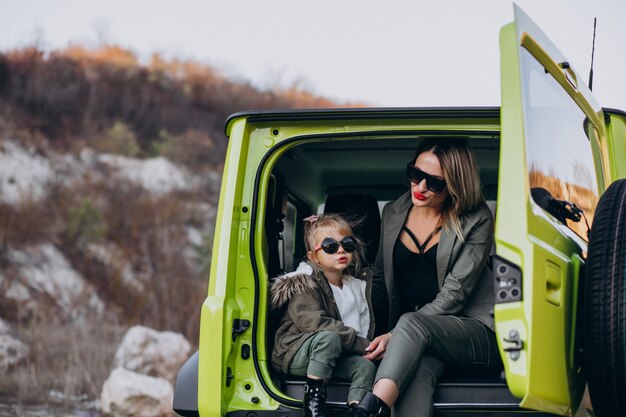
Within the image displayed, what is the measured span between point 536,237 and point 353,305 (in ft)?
5.05

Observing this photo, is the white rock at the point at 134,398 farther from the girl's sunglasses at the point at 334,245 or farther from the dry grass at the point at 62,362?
the girl's sunglasses at the point at 334,245

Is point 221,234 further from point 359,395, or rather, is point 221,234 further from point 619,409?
point 619,409

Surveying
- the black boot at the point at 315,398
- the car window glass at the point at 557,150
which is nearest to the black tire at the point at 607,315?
the car window glass at the point at 557,150

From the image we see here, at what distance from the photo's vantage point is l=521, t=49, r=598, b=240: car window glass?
10.6 ft

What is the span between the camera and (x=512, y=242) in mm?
2945

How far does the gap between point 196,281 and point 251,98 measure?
8346 mm

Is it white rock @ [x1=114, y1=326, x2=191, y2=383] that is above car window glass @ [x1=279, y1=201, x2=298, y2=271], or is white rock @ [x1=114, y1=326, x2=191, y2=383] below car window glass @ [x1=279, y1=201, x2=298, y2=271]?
below

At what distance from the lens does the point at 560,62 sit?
12.8 feet

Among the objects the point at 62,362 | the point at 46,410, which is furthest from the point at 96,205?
the point at 46,410

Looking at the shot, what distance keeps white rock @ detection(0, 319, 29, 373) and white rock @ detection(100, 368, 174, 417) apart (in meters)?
2.07

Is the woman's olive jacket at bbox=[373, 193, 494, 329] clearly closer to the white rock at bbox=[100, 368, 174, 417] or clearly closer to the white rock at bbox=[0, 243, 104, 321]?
the white rock at bbox=[100, 368, 174, 417]

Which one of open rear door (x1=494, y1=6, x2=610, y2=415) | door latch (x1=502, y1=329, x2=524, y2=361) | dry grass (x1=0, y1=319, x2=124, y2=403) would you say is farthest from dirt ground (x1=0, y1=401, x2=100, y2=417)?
door latch (x1=502, y1=329, x2=524, y2=361)

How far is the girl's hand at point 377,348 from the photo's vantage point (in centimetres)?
405

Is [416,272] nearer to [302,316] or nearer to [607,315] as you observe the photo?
[302,316]
